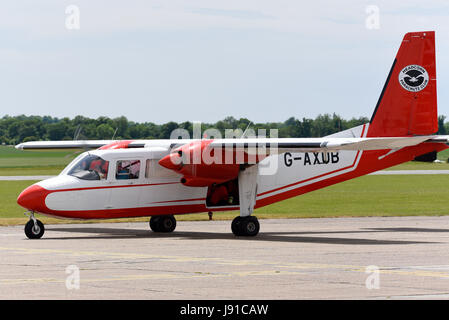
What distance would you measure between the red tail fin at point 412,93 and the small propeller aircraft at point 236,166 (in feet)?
0.10

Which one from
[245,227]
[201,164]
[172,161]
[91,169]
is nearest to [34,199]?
[91,169]

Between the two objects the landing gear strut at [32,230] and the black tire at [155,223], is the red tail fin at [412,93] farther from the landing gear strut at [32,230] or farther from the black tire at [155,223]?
the landing gear strut at [32,230]

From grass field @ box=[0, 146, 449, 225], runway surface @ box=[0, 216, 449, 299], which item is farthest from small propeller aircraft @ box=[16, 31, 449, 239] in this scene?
grass field @ box=[0, 146, 449, 225]

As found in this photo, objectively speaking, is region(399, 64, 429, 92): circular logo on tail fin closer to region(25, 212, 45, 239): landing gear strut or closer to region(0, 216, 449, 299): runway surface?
region(0, 216, 449, 299): runway surface

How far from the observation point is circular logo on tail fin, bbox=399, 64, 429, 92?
24281 mm

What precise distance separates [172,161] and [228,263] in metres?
6.78

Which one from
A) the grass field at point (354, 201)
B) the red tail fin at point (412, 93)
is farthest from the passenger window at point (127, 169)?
the red tail fin at point (412, 93)

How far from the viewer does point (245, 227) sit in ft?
74.7

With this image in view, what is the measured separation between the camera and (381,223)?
27.8 meters

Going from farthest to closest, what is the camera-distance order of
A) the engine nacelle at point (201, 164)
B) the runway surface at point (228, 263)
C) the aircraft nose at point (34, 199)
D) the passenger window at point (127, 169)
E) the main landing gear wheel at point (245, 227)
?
the passenger window at point (127, 169) → the main landing gear wheel at point (245, 227) → the engine nacelle at point (201, 164) → the aircraft nose at point (34, 199) → the runway surface at point (228, 263)

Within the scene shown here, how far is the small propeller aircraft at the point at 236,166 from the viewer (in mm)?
21781

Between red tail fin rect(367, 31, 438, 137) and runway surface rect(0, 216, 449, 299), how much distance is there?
3318 millimetres
